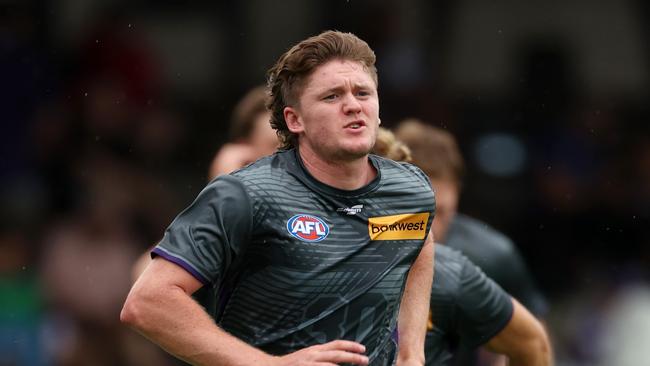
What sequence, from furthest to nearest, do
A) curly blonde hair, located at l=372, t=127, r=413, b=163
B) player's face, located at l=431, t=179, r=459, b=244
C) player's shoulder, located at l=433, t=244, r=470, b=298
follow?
player's face, located at l=431, t=179, r=459, b=244, curly blonde hair, located at l=372, t=127, r=413, b=163, player's shoulder, located at l=433, t=244, r=470, b=298

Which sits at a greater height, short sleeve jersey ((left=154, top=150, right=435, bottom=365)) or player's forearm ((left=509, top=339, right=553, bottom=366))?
short sleeve jersey ((left=154, top=150, right=435, bottom=365))

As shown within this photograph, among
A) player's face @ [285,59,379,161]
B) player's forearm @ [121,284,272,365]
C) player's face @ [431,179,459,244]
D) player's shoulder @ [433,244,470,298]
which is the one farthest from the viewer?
player's face @ [431,179,459,244]

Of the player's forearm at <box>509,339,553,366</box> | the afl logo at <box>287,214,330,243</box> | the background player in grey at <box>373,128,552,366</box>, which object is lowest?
the player's forearm at <box>509,339,553,366</box>

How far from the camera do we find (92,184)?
11.7 metres

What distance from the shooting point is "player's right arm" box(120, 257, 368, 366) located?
4496 millimetres

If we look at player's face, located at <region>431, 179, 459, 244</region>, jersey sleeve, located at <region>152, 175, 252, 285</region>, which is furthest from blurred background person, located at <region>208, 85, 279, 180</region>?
jersey sleeve, located at <region>152, 175, 252, 285</region>

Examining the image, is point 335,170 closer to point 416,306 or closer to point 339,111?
point 339,111

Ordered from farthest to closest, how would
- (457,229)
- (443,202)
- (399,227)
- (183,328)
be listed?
(457,229) → (443,202) → (399,227) → (183,328)

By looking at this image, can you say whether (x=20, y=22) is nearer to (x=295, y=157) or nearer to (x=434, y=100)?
(x=434, y=100)

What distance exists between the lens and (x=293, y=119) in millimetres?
4973

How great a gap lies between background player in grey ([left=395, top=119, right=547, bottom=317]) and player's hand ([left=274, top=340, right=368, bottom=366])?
2620 millimetres

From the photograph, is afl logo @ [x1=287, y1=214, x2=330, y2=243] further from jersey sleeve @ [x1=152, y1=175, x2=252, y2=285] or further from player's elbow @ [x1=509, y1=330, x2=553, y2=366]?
player's elbow @ [x1=509, y1=330, x2=553, y2=366]

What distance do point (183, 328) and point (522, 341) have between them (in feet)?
6.98

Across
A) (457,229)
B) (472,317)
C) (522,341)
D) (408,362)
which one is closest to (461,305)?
(472,317)
